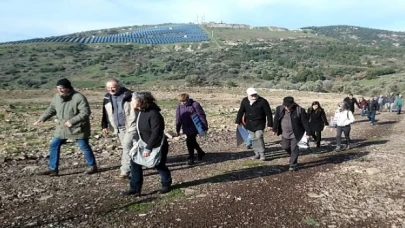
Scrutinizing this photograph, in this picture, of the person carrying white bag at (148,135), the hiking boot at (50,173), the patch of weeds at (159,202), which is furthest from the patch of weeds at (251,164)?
the hiking boot at (50,173)

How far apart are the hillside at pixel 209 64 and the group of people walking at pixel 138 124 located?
1475 inches

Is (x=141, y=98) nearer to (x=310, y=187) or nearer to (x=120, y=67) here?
(x=310, y=187)

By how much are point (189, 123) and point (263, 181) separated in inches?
90.4

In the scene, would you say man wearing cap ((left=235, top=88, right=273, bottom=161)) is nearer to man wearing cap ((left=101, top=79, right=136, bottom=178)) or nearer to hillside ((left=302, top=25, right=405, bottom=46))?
man wearing cap ((left=101, top=79, right=136, bottom=178))

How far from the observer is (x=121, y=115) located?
7.53m

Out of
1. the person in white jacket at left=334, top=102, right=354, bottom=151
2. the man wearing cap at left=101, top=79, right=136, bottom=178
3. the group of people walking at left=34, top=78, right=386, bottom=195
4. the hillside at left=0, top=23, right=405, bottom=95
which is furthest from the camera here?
the hillside at left=0, top=23, right=405, bottom=95

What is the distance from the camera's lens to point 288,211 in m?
6.08

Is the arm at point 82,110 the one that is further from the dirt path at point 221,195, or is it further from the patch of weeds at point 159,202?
the patch of weeds at point 159,202

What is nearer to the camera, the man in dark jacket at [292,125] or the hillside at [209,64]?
the man in dark jacket at [292,125]

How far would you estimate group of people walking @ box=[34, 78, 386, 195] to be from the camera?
20.6 feet

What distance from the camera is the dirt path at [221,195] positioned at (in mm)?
5703

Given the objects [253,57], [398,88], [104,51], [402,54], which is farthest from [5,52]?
[402,54]

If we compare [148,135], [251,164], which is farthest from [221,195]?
[251,164]

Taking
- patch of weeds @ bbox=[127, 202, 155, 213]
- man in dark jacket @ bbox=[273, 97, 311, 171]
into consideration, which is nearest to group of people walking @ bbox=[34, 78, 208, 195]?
patch of weeds @ bbox=[127, 202, 155, 213]
